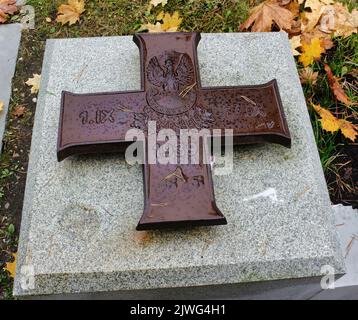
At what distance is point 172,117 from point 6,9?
79.4 inches

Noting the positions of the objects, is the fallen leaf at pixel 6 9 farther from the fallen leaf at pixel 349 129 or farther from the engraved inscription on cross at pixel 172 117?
the fallen leaf at pixel 349 129

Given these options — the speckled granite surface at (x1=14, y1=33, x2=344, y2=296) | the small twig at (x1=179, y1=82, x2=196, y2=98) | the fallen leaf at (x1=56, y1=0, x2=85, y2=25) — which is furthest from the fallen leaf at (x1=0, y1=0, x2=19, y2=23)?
the small twig at (x1=179, y1=82, x2=196, y2=98)

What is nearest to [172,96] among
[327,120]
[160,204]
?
[160,204]

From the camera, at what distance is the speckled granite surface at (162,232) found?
70.1 inches

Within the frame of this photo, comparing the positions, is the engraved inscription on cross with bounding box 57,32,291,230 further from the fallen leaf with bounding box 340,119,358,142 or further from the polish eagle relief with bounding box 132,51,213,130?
the fallen leaf with bounding box 340,119,358,142

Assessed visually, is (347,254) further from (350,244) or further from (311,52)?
(311,52)

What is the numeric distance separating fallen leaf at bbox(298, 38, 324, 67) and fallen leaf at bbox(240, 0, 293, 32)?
209 mm

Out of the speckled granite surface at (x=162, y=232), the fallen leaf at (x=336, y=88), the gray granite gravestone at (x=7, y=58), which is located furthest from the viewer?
the gray granite gravestone at (x=7, y=58)

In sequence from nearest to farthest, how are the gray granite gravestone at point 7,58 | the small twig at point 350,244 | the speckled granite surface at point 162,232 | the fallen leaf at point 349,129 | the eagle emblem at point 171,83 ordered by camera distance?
the speckled granite surface at point 162,232 < the eagle emblem at point 171,83 < the small twig at point 350,244 < the fallen leaf at point 349,129 < the gray granite gravestone at point 7,58

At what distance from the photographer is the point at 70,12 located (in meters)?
3.32

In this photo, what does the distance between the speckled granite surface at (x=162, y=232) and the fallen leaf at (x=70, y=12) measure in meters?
1.30

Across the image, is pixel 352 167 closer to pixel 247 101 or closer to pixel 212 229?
pixel 247 101

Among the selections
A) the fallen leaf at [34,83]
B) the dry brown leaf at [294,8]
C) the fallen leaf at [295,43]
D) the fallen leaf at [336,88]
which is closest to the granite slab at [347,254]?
the fallen leaf at [336,88]

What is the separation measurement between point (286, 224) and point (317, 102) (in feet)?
4.01
